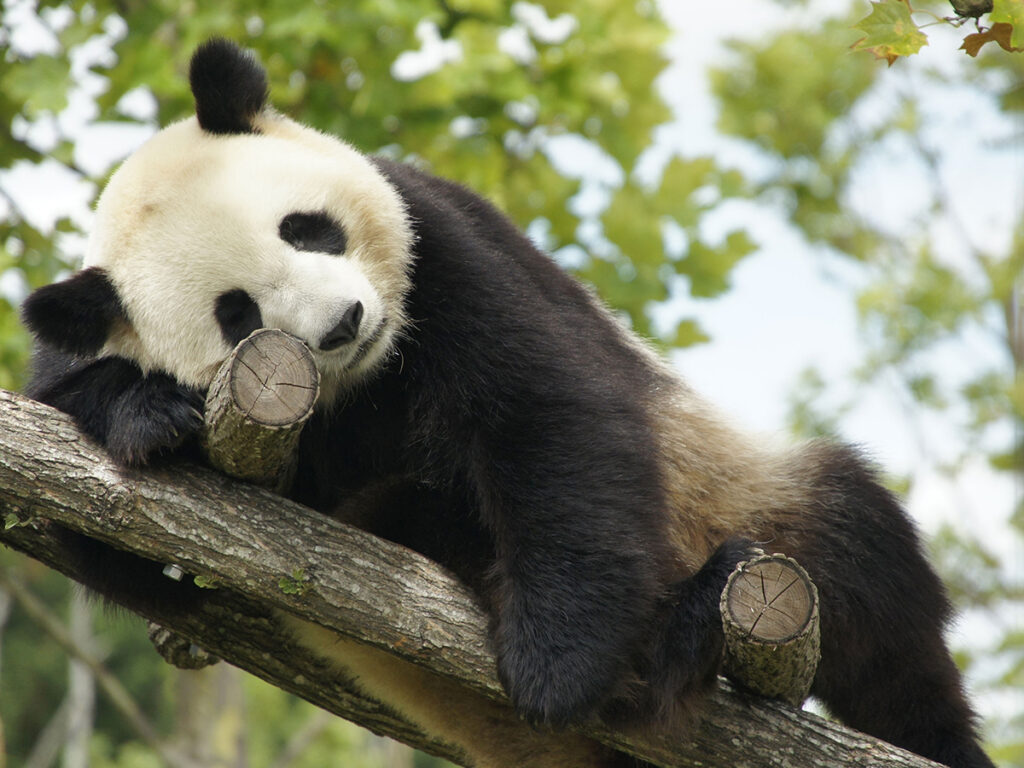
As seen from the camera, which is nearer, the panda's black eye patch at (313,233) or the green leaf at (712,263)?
the panda's black eye patch at (313,233)

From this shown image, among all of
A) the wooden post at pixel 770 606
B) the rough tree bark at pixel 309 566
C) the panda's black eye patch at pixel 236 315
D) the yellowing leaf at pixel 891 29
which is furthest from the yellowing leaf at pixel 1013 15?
the panda's black eye patch at pixel 236 315

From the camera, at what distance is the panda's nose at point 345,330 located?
2928 mm

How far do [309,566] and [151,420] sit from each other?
0.59 m

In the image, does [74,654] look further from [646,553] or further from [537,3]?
[537,3]

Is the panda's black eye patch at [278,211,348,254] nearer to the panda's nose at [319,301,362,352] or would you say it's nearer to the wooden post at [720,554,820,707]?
the panda's nose at [319,301,362,352]

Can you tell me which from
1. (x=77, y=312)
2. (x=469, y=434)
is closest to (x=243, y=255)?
(x=77, y=312)

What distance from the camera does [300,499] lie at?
3.64 metres

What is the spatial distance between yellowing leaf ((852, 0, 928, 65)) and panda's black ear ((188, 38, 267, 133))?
2.04 m

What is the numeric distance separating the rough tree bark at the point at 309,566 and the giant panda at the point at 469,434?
0.10 metres

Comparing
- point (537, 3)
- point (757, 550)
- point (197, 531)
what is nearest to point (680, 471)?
point (757, 550)

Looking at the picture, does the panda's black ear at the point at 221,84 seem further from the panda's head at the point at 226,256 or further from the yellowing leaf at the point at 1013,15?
the yellowing leaf at the point at 1013,15

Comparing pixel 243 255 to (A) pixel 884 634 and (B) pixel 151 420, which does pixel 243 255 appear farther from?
(A) pixel 884 634

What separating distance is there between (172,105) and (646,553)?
3931mm

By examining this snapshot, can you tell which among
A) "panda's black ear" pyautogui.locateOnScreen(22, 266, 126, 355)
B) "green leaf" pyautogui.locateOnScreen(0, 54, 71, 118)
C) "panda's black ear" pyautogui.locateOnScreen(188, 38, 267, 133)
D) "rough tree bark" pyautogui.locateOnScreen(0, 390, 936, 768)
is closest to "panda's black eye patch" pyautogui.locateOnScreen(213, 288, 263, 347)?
"panda's black ear" pyautogui.locateOnScreen(22, 266, 126, 355)
